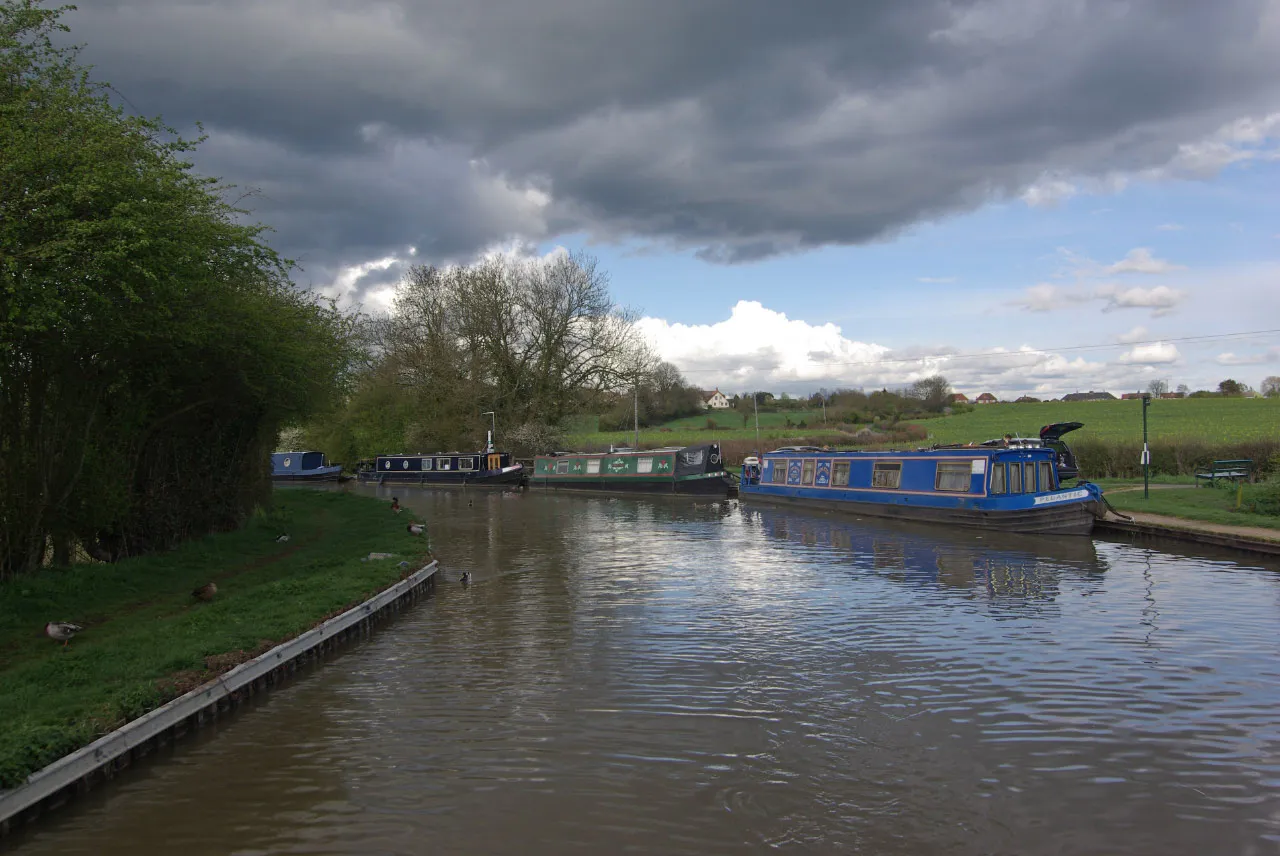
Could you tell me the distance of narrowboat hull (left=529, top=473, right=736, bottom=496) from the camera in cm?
3456

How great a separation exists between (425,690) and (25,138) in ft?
23.0

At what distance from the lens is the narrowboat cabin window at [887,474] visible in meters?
24.1

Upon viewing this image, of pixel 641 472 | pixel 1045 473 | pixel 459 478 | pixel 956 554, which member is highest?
pixel 1045 473

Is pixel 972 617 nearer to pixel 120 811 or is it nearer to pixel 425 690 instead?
pixel 425 690

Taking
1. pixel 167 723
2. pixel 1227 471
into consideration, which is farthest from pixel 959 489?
pixel 167 723

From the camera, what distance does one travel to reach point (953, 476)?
72.0 ft

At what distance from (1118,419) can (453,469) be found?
3913 centimetres

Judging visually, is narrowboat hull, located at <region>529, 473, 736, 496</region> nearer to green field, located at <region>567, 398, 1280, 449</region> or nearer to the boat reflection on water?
green field, located at <region>567, 398, 1280, 449</region>

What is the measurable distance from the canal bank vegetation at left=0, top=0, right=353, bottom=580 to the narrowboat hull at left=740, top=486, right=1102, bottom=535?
15.5 m

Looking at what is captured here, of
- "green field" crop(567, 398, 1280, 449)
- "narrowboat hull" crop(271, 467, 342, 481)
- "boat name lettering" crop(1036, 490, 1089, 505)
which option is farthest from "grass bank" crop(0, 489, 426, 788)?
"narrowboat hull" crop(271, 467, 342, 481)

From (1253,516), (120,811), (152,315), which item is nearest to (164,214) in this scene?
(152,315)

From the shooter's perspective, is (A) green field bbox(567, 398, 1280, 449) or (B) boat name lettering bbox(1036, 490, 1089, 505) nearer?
(B) boat name lettering bbox(1036, 490, 1089, 505)

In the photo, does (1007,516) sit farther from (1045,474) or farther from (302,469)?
(302,469)

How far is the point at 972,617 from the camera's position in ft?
36.7
